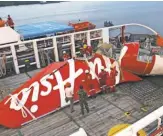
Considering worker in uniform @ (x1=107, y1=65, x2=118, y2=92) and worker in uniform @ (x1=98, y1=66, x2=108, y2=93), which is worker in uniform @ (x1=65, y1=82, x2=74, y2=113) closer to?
worker in uniform @ (x1=98, y1=66, x2=108, y2=93)

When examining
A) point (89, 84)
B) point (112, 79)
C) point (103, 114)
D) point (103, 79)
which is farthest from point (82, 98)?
point (112, 79)

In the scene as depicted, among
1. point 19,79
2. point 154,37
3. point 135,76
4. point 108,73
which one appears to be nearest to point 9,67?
point 19,79

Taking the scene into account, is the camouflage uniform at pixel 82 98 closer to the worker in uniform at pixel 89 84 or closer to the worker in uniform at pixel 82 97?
the worker in uniform at pixel 82 97

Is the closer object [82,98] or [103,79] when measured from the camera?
[82,98]

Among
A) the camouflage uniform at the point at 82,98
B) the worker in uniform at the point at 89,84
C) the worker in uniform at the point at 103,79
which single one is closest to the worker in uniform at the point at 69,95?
the camouflage uniform at the point at 82,98

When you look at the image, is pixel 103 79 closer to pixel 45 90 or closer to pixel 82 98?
pixel 82 98

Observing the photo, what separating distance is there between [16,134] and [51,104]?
5.83 ft

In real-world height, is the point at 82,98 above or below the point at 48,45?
below

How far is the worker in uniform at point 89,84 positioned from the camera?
1020 centimetres

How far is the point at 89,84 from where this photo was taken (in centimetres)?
1026

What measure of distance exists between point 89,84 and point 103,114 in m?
1.72

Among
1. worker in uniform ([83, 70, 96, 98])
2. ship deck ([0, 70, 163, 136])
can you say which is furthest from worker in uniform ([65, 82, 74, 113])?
worker in uniform ([83, 70, 96, 98])

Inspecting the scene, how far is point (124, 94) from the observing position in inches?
412

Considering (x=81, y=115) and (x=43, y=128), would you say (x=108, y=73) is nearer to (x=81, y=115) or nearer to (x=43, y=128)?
(x=81, y=115)
